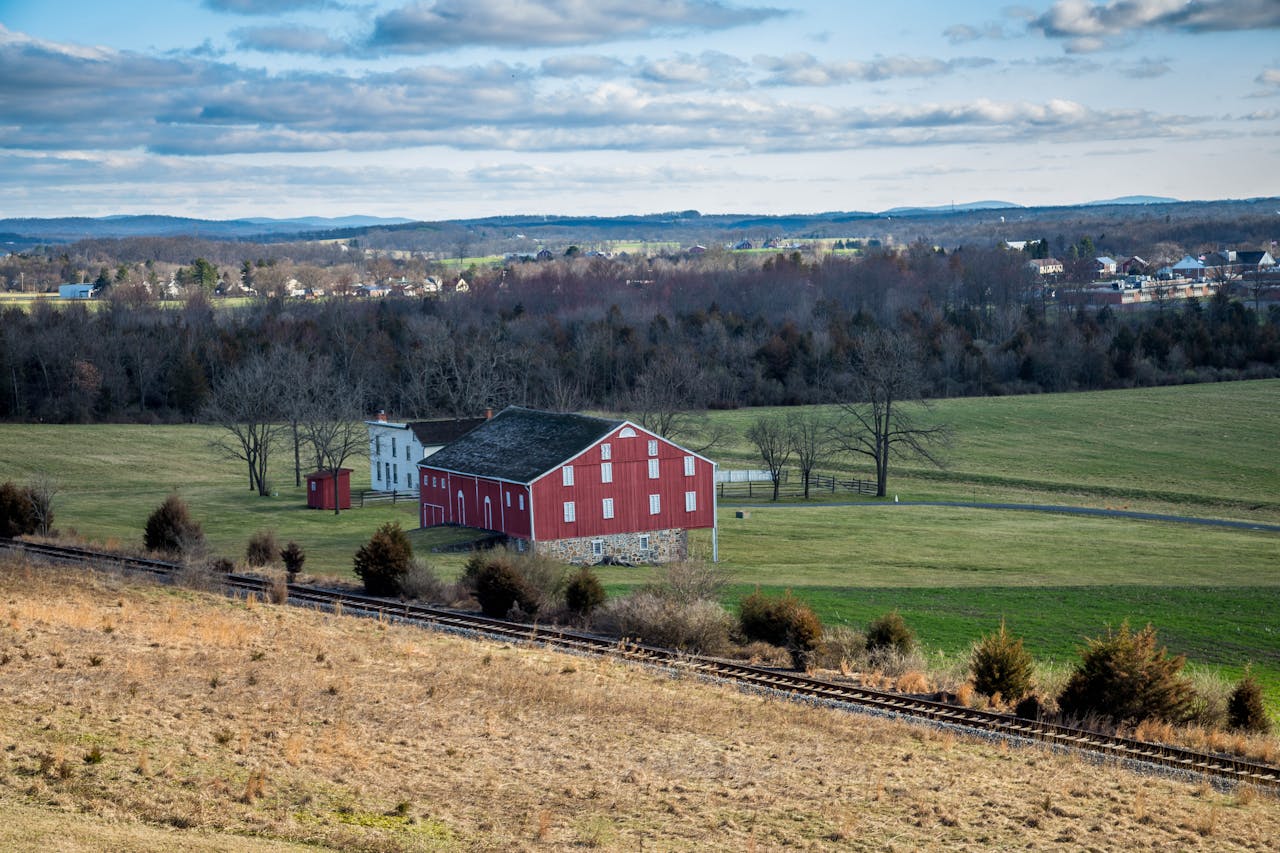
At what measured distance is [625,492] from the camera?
48812 mm

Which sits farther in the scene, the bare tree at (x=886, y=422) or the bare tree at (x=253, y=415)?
the bare tree at (x=886, y=422)

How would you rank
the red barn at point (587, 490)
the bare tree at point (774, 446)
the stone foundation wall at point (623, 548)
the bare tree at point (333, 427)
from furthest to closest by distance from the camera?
the bare tree at point (774, 446)
the bare tree at point (333, 427)
the stone foundation wall at point (623, 548)
the red barn at point (587, 490)

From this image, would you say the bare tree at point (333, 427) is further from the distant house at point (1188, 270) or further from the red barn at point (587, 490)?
the distant house at point (1188, 270)

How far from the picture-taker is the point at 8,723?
16844 mm

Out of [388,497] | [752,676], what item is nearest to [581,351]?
[388,497]

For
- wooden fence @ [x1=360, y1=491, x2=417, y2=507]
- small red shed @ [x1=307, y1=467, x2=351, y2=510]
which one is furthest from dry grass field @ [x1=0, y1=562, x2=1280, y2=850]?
wooden fence @ [x1=360, y1=491, x2=417, y2=507]

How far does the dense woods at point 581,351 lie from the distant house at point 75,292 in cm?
3424

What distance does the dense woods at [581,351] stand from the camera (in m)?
94.5

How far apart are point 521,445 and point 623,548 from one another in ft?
18.8

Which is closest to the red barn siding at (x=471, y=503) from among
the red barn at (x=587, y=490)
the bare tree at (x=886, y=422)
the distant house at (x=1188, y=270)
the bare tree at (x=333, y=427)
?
the red barn at (x=587, y=490)

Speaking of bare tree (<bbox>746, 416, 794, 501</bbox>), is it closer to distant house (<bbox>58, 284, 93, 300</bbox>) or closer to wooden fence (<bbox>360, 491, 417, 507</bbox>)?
wooden fence (<bbox>360, 491, 417, 507</bbox>)

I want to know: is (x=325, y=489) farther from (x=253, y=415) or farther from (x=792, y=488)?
(x=792, y=488)

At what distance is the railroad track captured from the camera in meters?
20.1

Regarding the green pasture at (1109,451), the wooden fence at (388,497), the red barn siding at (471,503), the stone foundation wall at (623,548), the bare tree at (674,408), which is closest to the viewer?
the stone foundation wall at (623,548)
